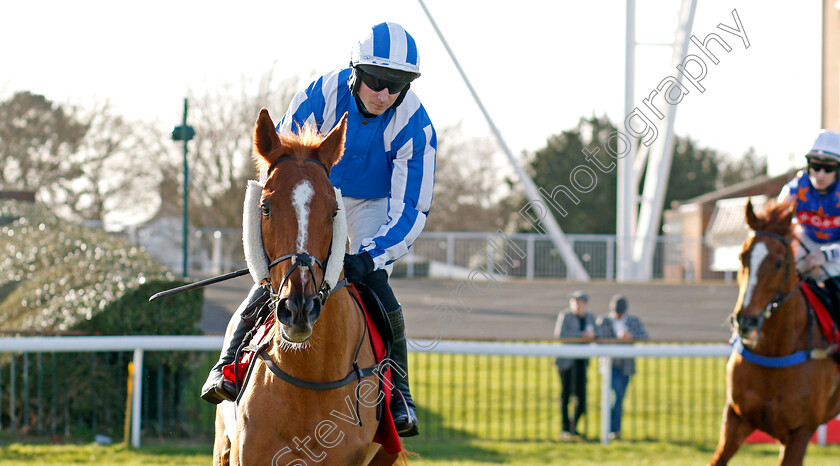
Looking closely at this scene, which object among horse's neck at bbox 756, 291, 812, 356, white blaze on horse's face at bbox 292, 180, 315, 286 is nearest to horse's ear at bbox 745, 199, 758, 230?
horse's neck at bbox 756, 291, 812, 356

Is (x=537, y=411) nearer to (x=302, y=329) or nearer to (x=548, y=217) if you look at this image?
(x=302, y=329)

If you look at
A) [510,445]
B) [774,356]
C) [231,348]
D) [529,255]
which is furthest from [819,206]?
[529,255]

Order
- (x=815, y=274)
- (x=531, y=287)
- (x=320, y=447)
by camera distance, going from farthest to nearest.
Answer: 1. (x=531, y=287)
2. (x=815, y=274)
3. (x=320, y=447)

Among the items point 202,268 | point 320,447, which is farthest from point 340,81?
point 202,268

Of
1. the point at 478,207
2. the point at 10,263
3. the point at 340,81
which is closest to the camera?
the point at 340,81

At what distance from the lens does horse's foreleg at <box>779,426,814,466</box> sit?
5414 mm

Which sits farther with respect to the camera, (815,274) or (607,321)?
(607,321)

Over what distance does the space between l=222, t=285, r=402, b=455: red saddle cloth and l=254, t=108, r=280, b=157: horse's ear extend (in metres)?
0.66

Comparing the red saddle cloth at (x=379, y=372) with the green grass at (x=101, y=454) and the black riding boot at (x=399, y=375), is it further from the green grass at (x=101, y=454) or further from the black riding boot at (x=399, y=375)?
the green grass at (x=101, y=454)

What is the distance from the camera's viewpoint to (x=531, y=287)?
16031 mm

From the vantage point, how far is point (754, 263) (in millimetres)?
5496

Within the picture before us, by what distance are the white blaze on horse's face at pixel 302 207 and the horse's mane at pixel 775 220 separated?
387 cm

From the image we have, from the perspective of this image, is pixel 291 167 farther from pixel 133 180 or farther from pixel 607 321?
pixel 133 180

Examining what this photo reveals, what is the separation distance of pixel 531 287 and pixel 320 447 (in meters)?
13.2
